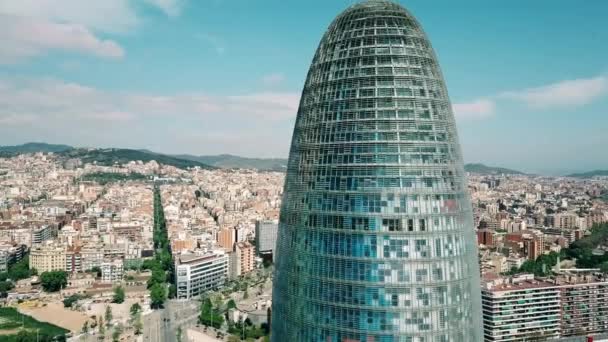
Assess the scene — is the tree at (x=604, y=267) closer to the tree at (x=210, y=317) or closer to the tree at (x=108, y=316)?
the tree at (x=210, y=317)

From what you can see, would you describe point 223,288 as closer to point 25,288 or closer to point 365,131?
point 25,288

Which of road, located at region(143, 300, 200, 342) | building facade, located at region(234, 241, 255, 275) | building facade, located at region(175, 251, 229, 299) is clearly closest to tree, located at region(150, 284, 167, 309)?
road, located at region(143, 300, 200, 342)

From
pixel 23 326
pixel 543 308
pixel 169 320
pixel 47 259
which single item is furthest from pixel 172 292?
pixel 543 308

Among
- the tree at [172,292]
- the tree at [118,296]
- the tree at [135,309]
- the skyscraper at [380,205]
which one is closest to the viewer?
the skyscraper at [380,205]

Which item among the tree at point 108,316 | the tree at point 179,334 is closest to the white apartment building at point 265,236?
the tree at point 108,316

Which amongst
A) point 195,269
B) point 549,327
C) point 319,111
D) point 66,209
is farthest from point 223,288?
point 66,209
